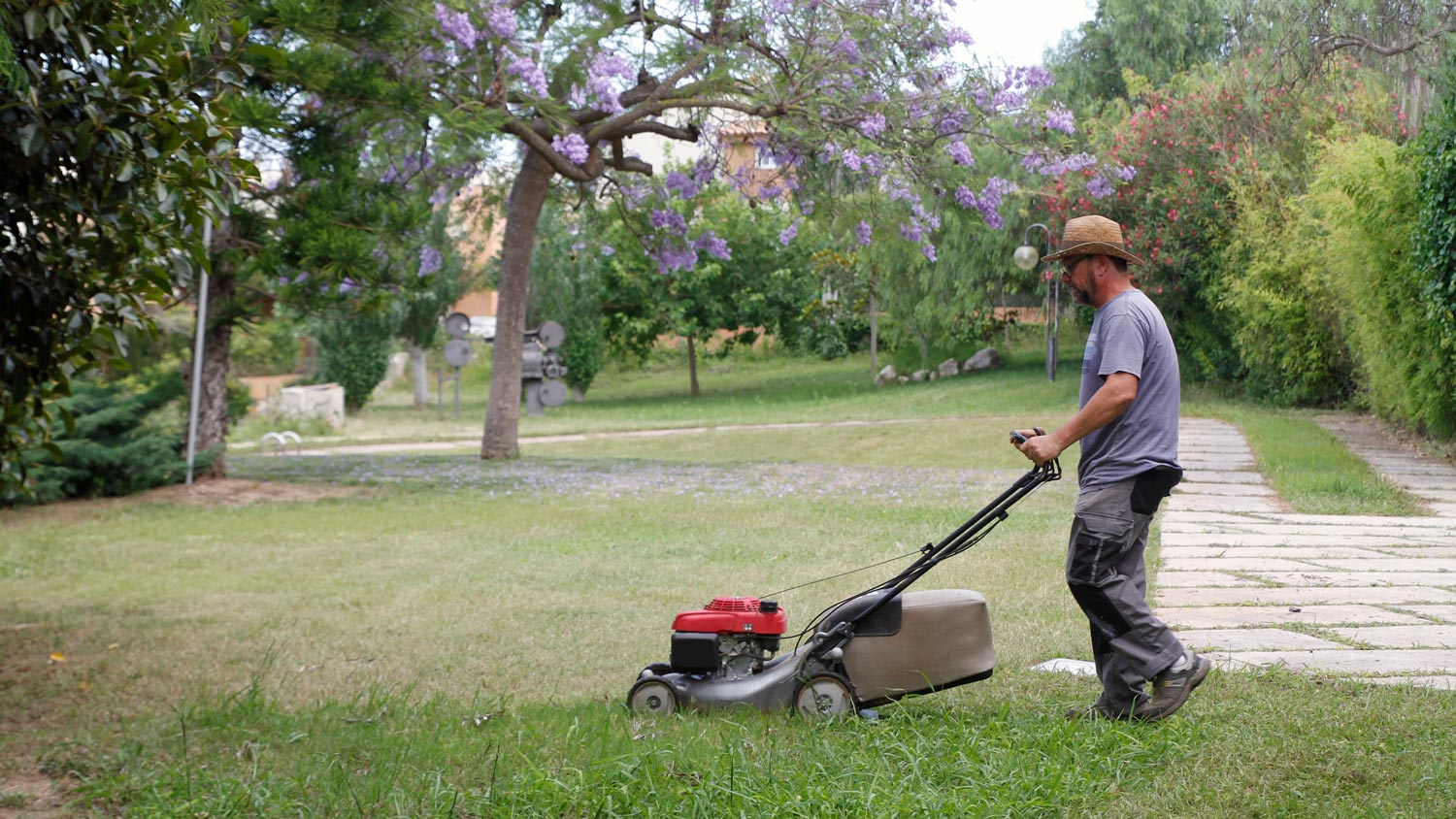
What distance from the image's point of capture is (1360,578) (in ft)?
23.0

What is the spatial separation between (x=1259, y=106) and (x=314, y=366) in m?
24.9

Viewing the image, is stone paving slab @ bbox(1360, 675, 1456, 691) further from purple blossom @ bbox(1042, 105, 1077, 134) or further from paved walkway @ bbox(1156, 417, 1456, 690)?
purple blossom @ bbox(1042, 105, 1077, 134)

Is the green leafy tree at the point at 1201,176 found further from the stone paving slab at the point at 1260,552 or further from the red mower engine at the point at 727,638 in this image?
the red mower engine at the point at 727,638

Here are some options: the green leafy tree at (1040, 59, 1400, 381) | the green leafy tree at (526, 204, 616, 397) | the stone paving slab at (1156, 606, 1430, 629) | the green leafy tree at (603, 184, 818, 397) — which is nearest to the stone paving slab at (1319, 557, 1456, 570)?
the stone paving slab at (1156, 606, 1430, 629)

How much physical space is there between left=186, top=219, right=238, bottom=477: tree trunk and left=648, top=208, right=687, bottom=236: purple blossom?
5236 millimetres

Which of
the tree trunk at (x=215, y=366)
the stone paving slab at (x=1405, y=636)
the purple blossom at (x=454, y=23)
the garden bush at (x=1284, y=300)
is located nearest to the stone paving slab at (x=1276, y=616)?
the stone paving slab at (x=1405, y=636)

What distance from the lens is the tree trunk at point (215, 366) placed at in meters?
12.8

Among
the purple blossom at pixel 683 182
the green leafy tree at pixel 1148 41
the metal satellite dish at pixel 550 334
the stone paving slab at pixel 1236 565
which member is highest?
the green leafy tree at pixel 1148 41

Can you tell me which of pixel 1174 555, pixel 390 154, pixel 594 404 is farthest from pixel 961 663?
pixel 594 404

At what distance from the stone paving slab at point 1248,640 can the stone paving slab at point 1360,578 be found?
138cm

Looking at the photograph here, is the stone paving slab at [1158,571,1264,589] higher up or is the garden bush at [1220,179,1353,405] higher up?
the garden bush at [1220,179,1353,405]

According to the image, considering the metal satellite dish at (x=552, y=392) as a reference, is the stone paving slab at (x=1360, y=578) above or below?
below

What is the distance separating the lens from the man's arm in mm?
4125

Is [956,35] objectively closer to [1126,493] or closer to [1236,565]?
[1236,565]
